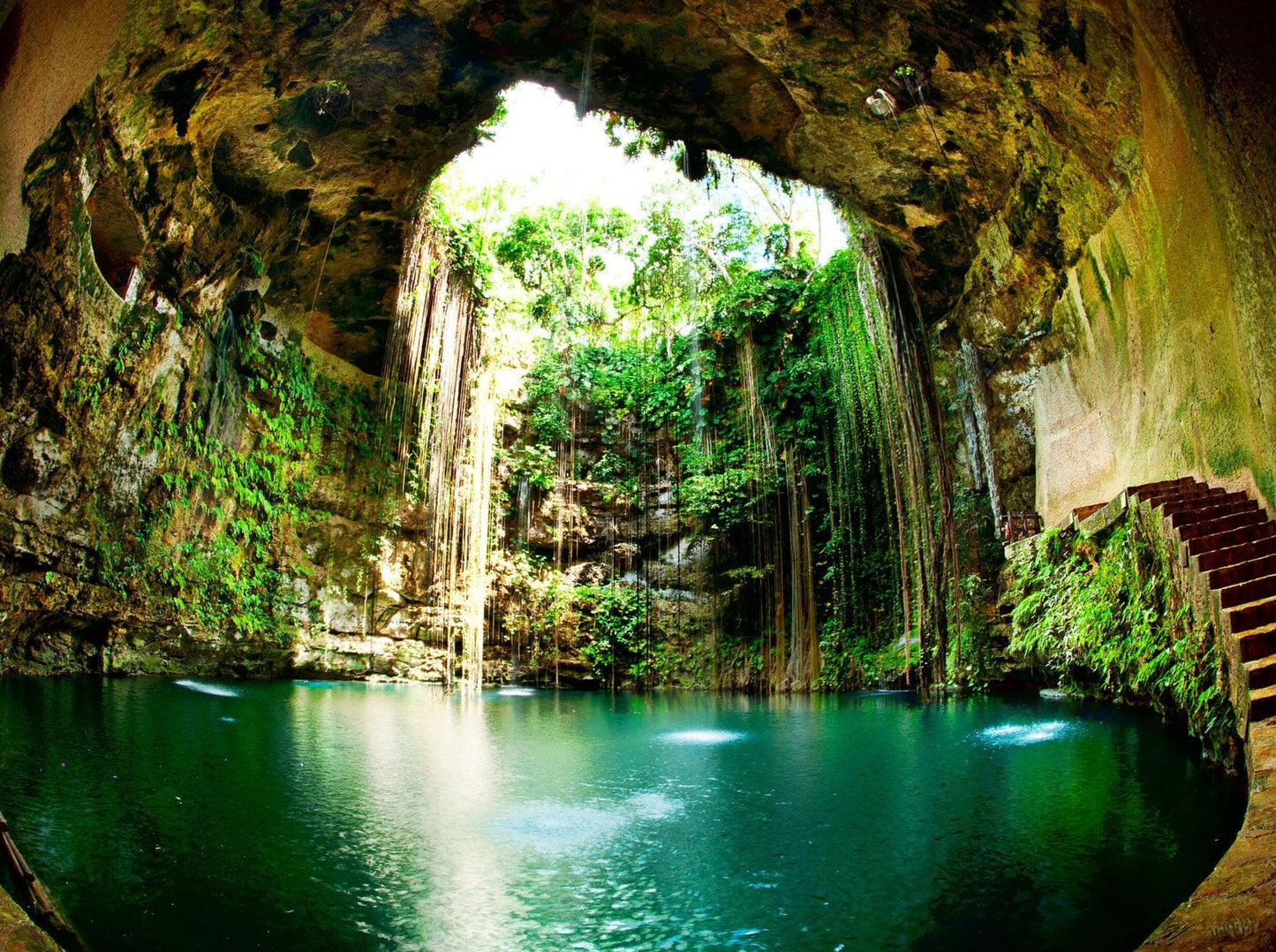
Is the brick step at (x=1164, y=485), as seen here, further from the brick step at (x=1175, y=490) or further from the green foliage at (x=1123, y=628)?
the green foliage at (x=1123, y=628)

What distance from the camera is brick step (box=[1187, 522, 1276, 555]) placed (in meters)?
3.76

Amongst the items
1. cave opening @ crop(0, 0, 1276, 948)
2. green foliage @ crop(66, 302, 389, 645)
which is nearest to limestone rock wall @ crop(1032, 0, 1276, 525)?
cave opening @ crop(0, 0, 1276, 948)

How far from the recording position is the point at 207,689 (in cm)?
775

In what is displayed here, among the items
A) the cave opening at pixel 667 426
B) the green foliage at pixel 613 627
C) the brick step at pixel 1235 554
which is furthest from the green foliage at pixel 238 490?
the brick step at pixel 1235 554

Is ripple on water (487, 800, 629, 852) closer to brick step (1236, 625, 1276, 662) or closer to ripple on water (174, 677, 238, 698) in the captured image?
brick step (1236, 625, 1276, 662)

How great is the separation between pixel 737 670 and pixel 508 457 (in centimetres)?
484

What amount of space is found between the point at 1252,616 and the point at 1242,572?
13.7 inches

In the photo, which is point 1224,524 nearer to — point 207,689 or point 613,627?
point 207,689

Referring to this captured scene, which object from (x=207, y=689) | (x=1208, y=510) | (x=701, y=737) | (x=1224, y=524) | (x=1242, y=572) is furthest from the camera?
(x=207, y=689)

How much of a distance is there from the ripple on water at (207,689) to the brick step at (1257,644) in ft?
25.2

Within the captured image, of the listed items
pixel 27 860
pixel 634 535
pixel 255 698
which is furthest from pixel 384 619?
pixel 27 860

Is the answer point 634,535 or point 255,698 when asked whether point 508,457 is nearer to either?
point 634,535

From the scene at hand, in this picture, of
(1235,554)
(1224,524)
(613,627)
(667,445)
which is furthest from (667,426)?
(1235,554)

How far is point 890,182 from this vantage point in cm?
789
